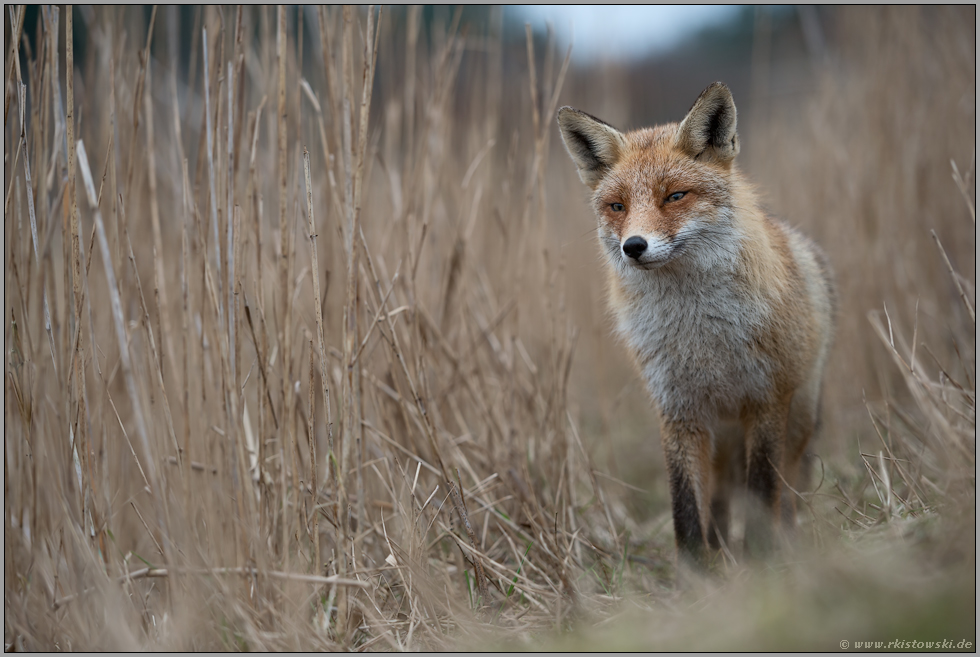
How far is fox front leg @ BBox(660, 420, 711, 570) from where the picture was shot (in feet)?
9.10

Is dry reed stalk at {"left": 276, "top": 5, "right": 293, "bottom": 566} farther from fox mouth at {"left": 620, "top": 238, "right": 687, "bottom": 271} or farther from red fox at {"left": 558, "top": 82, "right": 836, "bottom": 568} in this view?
fox mouth at {"left": 620, "top": 238, "right": 687, "bottom": 271}

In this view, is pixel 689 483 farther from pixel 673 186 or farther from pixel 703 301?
pixel 673 186

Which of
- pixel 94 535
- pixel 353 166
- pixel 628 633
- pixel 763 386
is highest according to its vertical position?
pixel 353 166

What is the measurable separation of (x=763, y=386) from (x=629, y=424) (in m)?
3.19

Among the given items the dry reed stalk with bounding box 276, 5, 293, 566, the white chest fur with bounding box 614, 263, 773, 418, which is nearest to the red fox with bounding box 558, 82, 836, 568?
the white chest fur with bounding box 614, 263, 773, 418

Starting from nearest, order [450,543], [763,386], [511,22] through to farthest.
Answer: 1. [763,386]
2. [450,543]
3. [511,22]

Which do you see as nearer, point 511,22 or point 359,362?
point 359,362

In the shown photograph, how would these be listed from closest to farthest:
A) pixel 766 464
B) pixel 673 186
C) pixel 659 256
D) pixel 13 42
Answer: pixel 13 42
pixel 659 256
pixel 673 186
pixel 766 464

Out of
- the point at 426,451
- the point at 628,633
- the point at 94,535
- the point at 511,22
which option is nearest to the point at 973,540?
the point at 628,633

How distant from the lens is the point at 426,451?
10.8ft

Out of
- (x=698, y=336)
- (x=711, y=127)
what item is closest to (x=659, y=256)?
(x=698, y=336)

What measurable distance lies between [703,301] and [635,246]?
54 cm

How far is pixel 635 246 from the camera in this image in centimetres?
237

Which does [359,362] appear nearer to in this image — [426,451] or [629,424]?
[426,451]
